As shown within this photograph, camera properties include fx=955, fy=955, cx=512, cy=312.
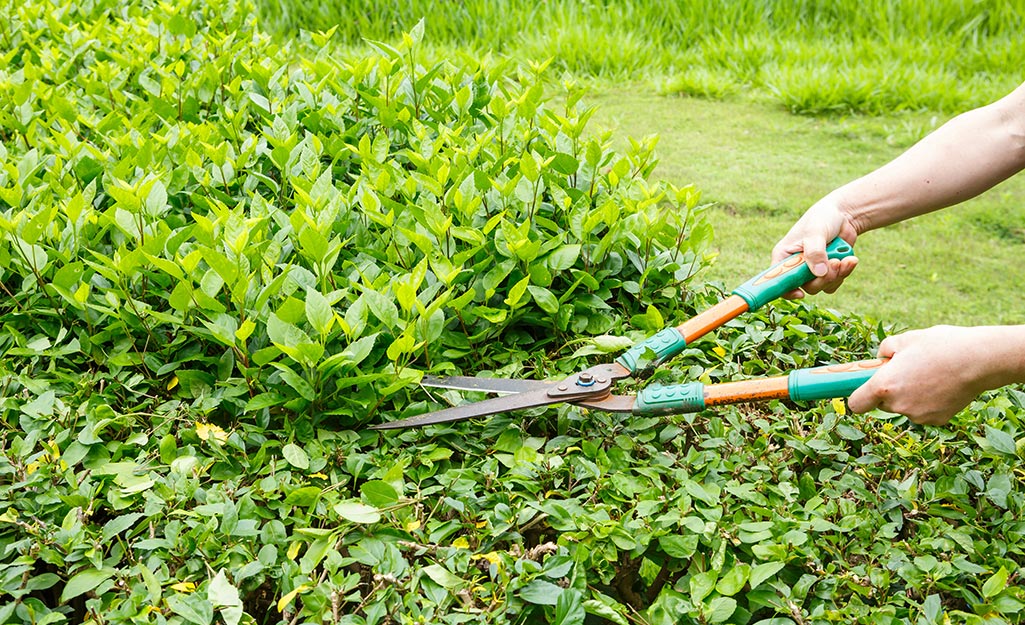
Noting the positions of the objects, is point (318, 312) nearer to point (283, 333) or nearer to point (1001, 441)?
point (283, 333)

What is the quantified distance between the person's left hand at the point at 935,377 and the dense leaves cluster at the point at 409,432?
0.19 metres

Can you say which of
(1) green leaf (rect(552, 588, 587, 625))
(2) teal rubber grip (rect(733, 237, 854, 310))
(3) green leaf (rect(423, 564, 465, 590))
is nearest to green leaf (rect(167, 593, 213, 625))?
(3) green leaf (rect(423, 564, 465, 590))

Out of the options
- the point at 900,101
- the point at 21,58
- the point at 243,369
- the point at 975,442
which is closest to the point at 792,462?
the point at 975,442

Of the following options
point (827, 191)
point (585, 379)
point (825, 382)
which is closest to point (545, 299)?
point (585, 379)

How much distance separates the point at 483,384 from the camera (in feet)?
6.90

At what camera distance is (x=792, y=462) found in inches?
81.6

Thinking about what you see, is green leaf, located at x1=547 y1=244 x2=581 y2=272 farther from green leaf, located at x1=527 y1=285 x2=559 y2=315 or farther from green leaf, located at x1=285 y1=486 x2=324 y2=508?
green leaf, located at x1=285 y1=486 x2=324 y2=508

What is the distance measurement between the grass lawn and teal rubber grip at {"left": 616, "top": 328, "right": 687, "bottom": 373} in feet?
4.27

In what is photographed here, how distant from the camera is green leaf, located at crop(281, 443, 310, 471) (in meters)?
1.89

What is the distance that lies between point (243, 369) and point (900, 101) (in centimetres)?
525

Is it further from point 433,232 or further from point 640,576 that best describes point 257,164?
point 640,576

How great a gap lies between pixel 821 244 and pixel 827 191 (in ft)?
9.00

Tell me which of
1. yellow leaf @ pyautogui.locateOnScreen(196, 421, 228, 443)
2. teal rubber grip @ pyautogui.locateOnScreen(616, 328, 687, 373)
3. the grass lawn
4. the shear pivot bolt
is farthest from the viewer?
the grass lawn

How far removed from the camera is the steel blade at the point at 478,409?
6.55 feet
